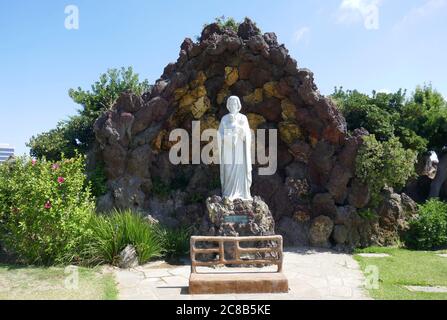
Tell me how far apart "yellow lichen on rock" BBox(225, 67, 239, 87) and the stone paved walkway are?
5811 mm

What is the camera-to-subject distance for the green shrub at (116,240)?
7.79 metres

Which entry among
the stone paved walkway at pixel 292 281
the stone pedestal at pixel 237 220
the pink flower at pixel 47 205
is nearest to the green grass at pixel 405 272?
the stone paved walkway at pixel 292 281

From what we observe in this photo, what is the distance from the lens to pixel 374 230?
10.8 m

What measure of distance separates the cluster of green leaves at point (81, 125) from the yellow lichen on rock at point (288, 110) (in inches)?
195

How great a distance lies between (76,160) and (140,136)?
9.98 ft

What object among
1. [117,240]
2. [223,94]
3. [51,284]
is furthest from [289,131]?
[51,284]

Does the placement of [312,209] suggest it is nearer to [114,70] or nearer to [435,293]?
[435,293]

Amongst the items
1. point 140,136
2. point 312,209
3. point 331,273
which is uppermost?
point 140,136

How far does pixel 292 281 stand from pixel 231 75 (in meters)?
7.25

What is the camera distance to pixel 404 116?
13773mm

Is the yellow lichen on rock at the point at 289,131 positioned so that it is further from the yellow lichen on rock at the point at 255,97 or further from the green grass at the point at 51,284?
the green grass at the point at 51,284

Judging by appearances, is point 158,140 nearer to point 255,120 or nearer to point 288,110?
point 255,120

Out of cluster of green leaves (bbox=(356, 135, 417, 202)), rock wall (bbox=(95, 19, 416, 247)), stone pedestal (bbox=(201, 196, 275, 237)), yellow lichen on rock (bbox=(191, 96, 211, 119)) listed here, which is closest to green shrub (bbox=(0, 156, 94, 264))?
stone pedestal (bbox=(201, 196, 275, 237))

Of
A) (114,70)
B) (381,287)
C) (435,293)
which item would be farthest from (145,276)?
(114,70)
